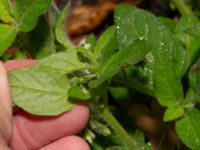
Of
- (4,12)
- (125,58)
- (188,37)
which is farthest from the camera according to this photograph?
(188,37)

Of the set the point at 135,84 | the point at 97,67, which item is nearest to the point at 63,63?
the point at 97,67

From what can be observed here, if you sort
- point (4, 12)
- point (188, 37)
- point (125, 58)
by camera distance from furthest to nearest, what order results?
point (188, 37)
point (4, 12)
point (125, 58)

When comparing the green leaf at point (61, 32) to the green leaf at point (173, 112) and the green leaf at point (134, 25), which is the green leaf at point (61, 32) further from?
the green leaf at point (173, 112)

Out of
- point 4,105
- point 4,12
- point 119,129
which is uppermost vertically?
point 4,12

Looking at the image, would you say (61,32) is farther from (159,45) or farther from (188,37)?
(188,37)

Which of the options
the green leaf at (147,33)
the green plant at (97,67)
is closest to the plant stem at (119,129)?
the green plant at (97,67)

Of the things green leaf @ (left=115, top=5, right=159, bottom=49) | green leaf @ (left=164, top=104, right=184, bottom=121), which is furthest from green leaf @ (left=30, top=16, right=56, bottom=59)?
green leaf @ (left=164, top=104, right=184, bottom=121)

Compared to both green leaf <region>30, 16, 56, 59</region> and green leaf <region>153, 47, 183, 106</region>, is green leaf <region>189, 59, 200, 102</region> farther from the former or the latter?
green leaf <region>30, 16, 56, 59</region>

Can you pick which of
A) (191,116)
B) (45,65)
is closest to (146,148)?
(191,116)
